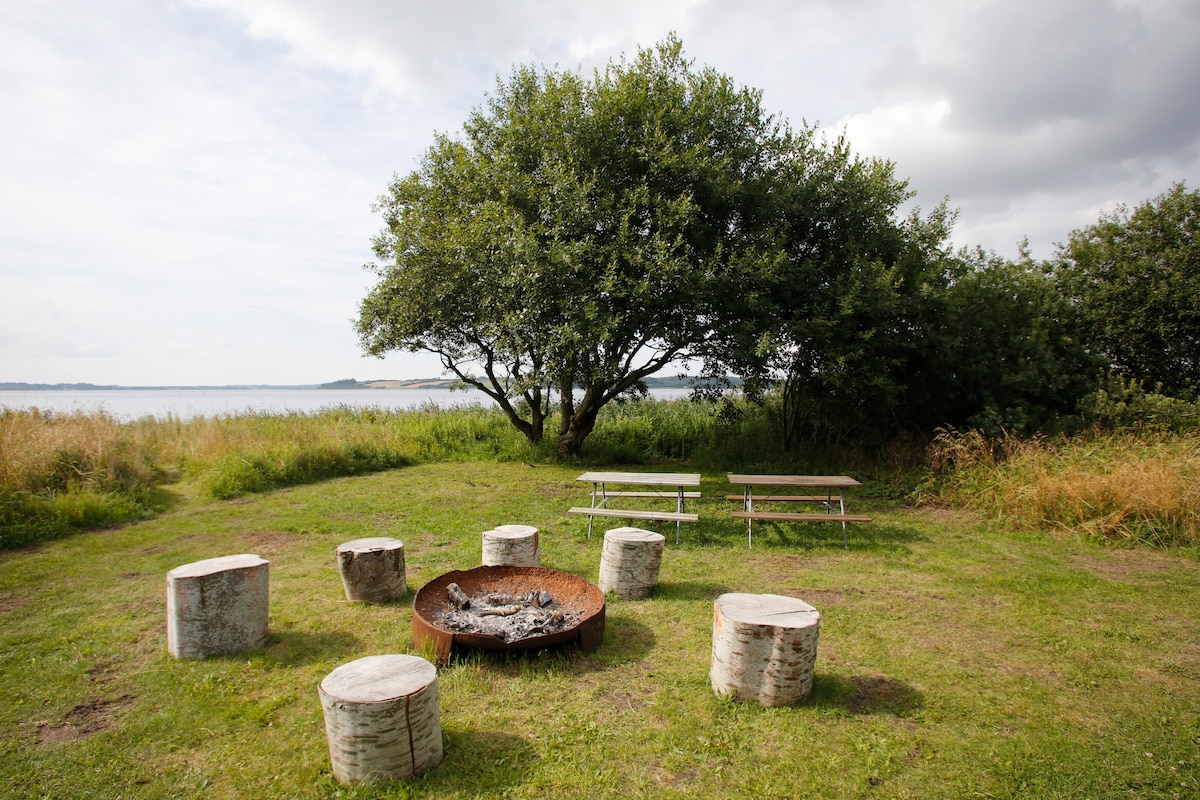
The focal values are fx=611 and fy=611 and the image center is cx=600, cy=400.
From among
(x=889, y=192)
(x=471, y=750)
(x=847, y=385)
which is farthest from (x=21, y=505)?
(x=889, y=192)

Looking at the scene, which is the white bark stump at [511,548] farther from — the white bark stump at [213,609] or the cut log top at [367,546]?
the white bark stump at [213,609]

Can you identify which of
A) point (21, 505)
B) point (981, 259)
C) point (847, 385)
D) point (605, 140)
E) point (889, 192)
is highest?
point (605, 140)

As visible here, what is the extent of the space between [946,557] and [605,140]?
8.40 meters

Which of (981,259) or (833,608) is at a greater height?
(981,259)

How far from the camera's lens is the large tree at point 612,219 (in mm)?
9977

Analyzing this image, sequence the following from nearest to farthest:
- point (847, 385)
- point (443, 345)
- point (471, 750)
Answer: point (471, 750)
point (847, 385)
point (443, 345)

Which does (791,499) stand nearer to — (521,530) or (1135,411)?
(521,530)

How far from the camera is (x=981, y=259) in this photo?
1195 cm

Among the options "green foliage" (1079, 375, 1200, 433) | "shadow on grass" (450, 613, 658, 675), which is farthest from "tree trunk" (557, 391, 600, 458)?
"shadow on grass" (450, 613, 658, 675)

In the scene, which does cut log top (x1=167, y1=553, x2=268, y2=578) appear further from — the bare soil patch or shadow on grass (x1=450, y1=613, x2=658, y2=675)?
shadow on grass (x1=450, y1=613, x2=658, y2=675)

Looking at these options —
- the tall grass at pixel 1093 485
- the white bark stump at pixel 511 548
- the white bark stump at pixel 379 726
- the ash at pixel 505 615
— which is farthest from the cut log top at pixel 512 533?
the tall grass at pixel 1093 485

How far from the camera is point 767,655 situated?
3.48 metres

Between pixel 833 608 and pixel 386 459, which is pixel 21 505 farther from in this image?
pixel 833 608

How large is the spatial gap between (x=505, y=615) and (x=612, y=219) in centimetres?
755
